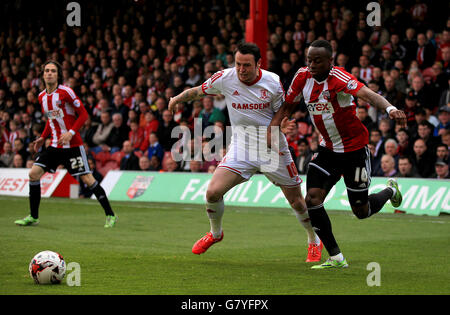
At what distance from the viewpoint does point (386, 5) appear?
1809 centimetres

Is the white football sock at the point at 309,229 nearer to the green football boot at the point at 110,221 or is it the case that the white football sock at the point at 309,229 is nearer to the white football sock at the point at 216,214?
the white football sock at the point at 216,214

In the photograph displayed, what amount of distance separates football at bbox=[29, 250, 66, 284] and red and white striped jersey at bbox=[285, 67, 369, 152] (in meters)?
2.97

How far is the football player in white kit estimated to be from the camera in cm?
803

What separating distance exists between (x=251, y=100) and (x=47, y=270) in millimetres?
3041

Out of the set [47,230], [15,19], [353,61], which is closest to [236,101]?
[47,230]

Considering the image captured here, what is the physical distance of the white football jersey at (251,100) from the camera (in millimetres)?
8039

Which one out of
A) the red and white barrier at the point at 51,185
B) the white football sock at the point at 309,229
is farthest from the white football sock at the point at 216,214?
the red and white barrier at the point at 51,185

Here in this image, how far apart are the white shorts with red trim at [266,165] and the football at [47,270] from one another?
2.46 meters

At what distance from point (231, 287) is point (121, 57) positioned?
18.4 metres

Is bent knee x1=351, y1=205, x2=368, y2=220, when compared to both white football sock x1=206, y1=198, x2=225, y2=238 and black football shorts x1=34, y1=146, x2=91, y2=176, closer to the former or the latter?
white football sock x1=206, y1=198, x2=225, y2=238

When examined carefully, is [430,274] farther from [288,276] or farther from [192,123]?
[192,123]

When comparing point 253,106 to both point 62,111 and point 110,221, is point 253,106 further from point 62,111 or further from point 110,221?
point 62,111

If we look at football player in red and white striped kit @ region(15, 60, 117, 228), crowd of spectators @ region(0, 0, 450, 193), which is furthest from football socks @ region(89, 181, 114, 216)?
crowd of spectators @ region(0, 0, 450, 193)

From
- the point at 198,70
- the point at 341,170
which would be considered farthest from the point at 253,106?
the point at 198,70
